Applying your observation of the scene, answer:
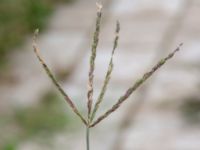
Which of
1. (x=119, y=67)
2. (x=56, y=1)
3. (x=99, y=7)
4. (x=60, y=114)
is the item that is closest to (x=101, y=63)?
(x=119, y=67)

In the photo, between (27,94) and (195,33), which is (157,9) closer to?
(195,33)

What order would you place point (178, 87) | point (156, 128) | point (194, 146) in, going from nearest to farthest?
point (194, 146) < point (156, 128) < point (178, 87)

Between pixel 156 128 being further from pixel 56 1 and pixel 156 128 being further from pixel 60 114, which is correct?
pixel 56 1

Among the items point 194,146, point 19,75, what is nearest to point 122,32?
point 19,75

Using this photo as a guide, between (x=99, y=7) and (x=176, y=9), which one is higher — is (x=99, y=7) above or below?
above

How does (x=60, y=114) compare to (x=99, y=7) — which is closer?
(x=99, y=7)

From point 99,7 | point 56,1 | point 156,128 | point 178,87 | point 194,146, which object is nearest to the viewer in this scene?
point 99,7

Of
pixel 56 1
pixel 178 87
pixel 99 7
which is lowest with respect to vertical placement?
pixel 56 1
